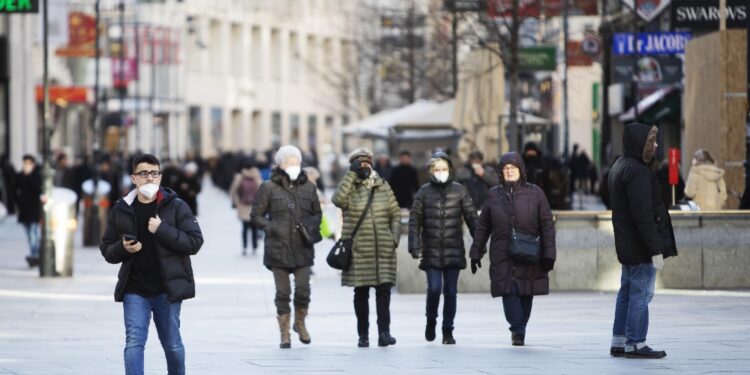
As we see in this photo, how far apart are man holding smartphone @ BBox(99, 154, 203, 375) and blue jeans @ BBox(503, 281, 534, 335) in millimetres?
4488

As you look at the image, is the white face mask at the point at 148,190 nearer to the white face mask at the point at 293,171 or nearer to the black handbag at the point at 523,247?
the black handbag at the point at 523,247

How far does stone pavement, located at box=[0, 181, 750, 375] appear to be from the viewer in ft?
45.6

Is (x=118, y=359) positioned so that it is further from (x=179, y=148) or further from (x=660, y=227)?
(x=179, y=148)

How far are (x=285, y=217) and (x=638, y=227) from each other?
3.53 m

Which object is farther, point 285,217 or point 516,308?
point 285,217

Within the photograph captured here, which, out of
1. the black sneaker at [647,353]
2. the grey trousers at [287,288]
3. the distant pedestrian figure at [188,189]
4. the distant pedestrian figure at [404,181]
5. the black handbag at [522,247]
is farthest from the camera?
the distant pedestrian figure at [188,189]

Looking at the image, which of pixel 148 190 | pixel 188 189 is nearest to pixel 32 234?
pixel 188 189

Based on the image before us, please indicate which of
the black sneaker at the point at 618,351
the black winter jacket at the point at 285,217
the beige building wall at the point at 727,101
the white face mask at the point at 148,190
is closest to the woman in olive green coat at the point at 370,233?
the black winter jacket at the point at 285,217

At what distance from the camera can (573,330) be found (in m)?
16.8

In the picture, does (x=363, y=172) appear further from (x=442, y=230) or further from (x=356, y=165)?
(x=442, y=230)

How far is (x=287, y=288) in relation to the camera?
52.4 feet

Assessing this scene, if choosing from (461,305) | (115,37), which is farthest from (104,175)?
(115,37)

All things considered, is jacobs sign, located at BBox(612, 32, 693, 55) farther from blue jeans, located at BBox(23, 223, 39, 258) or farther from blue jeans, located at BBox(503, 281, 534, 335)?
blue jeans, located at BBox(503, 281, 534, 335)

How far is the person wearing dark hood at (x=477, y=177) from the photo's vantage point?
2508 centimetres
